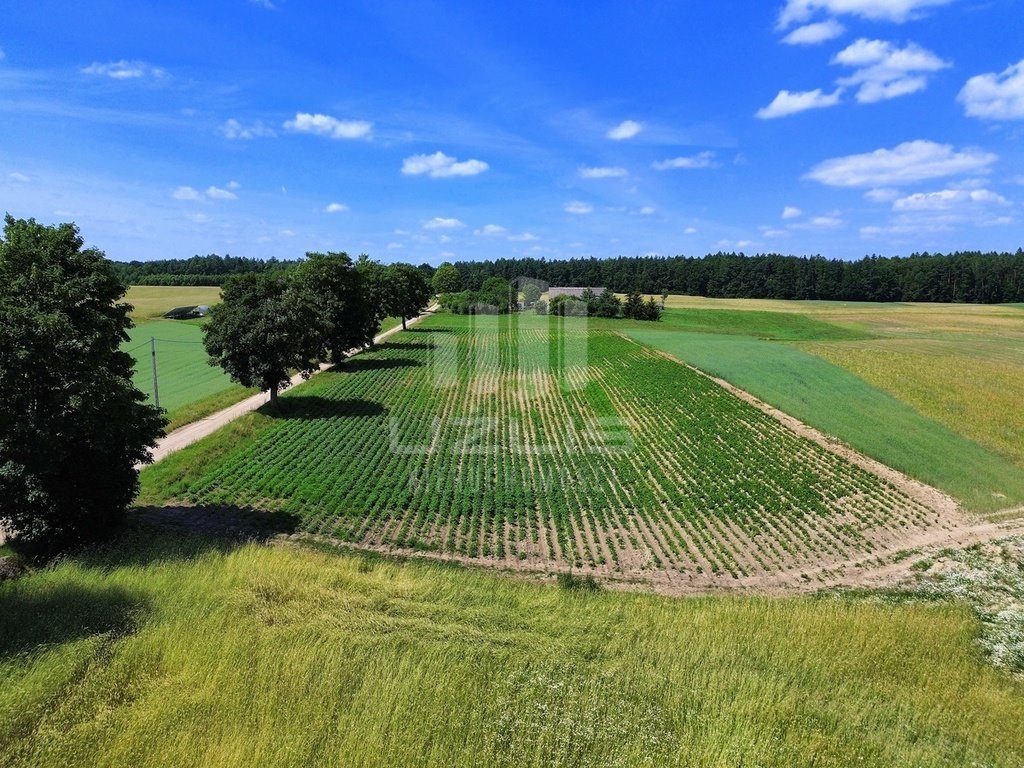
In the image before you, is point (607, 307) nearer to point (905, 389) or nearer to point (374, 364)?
point (374, 364)

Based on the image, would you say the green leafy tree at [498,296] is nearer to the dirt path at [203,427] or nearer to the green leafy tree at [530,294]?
the green leafy tree at [530,294]

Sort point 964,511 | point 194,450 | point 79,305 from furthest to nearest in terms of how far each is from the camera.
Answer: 1. point 194,450
2. point 964,511
3. point 79,305

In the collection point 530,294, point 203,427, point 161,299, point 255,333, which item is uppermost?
point 530,294

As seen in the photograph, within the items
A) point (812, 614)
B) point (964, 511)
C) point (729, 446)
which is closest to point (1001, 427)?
point (964, 511)

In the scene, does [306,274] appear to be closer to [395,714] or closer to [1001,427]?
[395,714]

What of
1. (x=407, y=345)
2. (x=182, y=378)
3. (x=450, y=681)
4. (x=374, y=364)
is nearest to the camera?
(x=450, y=681)

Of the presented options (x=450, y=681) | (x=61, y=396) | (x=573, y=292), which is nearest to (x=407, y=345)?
(x=61, y=396)

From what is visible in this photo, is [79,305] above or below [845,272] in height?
below
